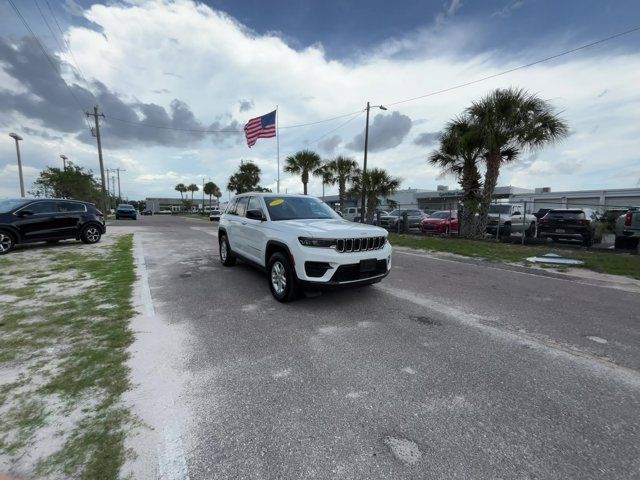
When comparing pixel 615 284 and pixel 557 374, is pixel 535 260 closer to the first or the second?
pixel 615 284

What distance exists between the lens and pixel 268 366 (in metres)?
3.12

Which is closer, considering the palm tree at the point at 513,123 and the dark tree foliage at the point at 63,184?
the palm tree at the point at 513,123

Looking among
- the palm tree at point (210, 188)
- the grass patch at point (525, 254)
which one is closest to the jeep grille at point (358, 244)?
the grass patch at point (525, 254)

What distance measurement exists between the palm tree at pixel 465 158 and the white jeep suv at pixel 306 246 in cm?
1074

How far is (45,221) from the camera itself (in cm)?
1002

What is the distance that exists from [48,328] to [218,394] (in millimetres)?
2846

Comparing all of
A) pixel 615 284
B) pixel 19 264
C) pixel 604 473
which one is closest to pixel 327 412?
pixel 604 473

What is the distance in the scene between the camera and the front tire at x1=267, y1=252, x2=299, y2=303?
15.7 feet

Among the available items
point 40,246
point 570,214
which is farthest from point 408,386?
point 570,214

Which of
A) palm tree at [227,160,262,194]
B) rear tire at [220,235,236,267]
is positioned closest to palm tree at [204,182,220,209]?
palm tree at [227,160,262,194]

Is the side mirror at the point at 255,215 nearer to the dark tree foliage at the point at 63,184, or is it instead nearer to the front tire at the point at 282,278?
the front tire at the point at 282,278

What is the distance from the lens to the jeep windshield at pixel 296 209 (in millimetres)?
5750

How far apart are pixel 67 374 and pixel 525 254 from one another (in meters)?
11.9

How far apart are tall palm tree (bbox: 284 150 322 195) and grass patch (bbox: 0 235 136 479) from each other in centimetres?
2525
